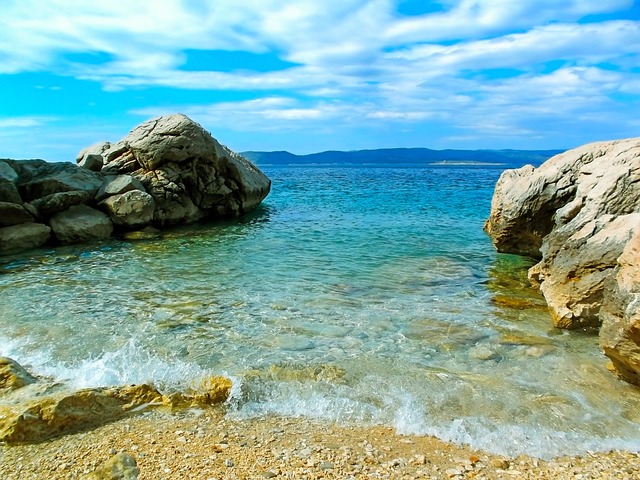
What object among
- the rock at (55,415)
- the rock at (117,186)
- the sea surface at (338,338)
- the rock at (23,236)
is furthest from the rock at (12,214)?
the rock at (55,415)

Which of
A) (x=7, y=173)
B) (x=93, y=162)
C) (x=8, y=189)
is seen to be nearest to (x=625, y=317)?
(x=8, y=189)

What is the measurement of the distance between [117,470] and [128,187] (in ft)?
63.4

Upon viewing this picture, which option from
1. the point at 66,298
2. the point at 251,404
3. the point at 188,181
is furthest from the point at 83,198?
the point at 251,404

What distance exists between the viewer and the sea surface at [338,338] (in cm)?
642

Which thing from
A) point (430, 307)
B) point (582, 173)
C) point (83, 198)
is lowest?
point (430, 307)

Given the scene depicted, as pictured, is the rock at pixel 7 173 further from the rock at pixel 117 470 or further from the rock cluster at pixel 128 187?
the rock at pixel 117 470

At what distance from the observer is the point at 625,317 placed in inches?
247

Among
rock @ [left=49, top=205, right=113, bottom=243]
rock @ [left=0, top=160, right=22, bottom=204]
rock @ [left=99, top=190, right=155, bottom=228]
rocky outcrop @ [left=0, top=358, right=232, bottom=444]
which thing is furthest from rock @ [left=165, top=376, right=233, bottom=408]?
rock @ [left=0, top=160, right=22, bottom=204]

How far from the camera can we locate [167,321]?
10109mm

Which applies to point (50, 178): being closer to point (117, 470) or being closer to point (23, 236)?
point (23, 236)

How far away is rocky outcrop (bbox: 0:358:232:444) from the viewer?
5.61 m

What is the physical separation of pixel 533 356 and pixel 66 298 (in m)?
10.5

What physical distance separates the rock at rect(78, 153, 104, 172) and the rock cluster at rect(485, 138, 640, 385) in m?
20.0

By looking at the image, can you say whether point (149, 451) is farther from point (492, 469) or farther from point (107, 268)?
point (107, 268)
